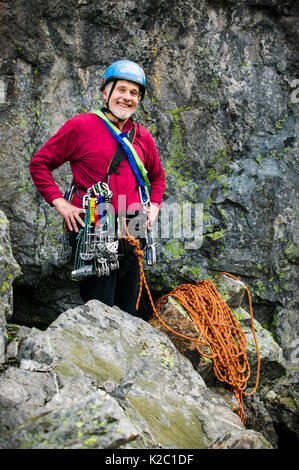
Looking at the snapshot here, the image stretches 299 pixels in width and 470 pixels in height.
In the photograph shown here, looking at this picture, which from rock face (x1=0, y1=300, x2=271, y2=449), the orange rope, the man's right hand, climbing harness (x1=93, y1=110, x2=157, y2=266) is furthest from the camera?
the orange rope

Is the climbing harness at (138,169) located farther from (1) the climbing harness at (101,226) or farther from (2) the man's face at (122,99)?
(2) the man's face at (122,99)

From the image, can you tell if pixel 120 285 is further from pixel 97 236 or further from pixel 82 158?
pixel 82 158

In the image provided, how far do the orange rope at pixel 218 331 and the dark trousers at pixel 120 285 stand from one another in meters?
0.11

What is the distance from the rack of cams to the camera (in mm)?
3836

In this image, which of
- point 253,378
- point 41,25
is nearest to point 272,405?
point 253,378

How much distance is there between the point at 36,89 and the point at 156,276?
3.01 m

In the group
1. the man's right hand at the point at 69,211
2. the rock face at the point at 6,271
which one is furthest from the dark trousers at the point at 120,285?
the rock face at the point at 6,271

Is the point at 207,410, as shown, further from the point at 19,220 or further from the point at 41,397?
the point at 19,220

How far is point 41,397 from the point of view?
252cm

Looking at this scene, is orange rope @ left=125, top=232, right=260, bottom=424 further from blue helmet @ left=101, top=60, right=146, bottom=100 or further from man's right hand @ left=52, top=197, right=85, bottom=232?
blue helmet @ left=101, top=60, right=146, bottom=100

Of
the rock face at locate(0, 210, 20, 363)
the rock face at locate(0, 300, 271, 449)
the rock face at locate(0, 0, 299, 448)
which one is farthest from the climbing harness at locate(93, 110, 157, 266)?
the rock face at locate(0, 0, 299, 448)

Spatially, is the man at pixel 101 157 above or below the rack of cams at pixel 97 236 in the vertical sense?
above

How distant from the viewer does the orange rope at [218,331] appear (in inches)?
175

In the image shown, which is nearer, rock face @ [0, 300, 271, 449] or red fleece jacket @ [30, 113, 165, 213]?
rock face @ [0, 300, 271, 449]
